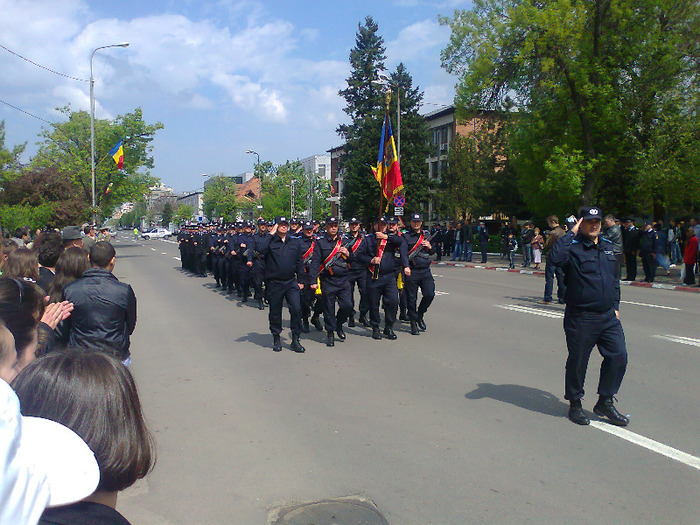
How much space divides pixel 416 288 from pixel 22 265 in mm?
6030

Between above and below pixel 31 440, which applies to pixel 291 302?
below

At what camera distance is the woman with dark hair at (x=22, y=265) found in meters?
5.04

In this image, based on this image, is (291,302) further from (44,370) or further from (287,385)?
(44,370)

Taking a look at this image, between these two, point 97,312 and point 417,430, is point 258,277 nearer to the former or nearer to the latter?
point 417,430

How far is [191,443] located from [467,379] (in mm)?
3184

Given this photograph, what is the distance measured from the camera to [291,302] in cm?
842

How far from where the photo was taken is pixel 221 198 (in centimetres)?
8300

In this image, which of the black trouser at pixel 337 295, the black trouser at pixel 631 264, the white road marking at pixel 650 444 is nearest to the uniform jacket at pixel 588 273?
the white road marking at pixel 650 444

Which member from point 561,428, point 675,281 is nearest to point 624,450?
point 561,428

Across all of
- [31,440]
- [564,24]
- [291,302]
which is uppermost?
[564,24]

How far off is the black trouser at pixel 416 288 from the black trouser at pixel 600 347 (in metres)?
4.36

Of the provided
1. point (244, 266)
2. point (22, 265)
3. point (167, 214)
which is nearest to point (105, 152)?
point (244, 266)

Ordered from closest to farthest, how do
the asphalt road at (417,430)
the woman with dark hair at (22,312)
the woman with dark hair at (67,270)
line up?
the woman with dark hair at (22,312), the asphalt road at (417,430), the woman with dark hair at (67,270)

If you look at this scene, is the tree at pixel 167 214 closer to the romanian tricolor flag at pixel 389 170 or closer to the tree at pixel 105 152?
the tree at pixel 105 152
